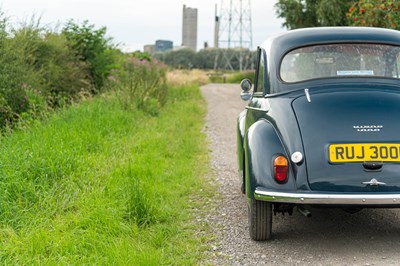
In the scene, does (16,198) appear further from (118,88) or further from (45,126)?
(118,88)

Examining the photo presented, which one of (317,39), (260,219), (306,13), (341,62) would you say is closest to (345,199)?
(260,219)

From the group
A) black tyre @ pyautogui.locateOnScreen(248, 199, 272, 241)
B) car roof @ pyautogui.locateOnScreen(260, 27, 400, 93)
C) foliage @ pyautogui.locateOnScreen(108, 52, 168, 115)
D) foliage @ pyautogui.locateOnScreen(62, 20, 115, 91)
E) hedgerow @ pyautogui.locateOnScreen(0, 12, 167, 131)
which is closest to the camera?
black tyre @ pyautogui.locateOnScreen(248, 199, 272, 241)

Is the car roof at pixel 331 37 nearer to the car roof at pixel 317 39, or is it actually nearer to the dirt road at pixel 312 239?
the car roof at pixel 317 39

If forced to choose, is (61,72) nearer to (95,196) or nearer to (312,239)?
(95,196)

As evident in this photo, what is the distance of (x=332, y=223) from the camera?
5188 millimetres

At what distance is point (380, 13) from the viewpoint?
14.4 metres

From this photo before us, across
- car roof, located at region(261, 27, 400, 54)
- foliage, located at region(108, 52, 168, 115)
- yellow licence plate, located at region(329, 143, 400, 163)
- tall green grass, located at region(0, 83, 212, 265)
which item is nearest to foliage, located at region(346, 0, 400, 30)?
foliage, located at region(108, 52, 168, 115)

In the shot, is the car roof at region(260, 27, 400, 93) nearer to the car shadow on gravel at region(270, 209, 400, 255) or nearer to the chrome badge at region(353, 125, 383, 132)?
the chrome badge at region(353, 125, 383, 132)

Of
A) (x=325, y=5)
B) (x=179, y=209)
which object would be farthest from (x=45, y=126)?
(x=325, y=5)

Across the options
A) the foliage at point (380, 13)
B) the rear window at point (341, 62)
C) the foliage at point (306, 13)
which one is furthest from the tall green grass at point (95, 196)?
the foliage at point (306, 13)

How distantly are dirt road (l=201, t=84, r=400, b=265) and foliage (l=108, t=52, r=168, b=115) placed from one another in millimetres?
6831

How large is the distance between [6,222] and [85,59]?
12095 millimetres

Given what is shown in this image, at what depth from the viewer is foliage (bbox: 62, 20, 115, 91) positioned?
15820mm

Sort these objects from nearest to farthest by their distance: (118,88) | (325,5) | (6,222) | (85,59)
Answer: (6,222) → (118,88) → (85,59) → (325,5)
